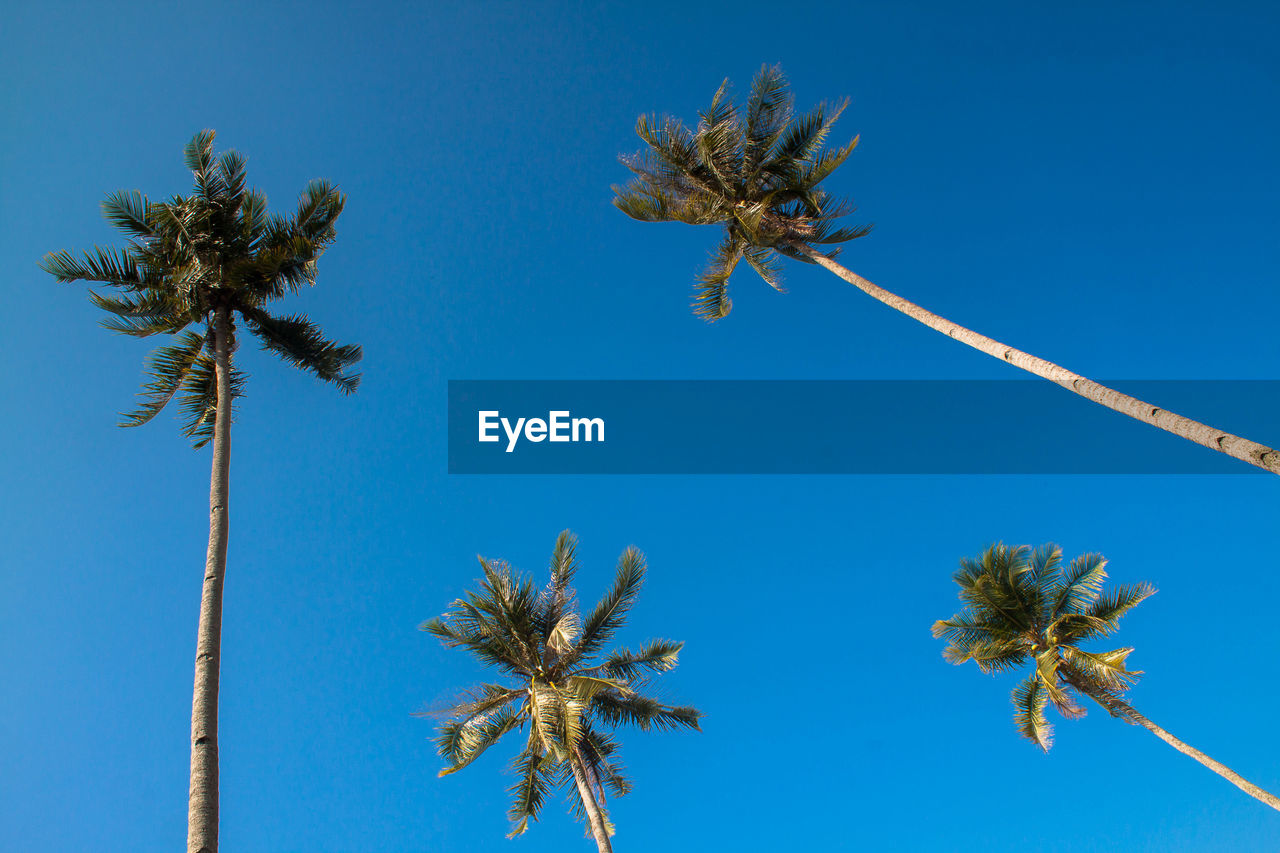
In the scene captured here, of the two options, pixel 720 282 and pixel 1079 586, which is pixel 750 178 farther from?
pixel 1079 586

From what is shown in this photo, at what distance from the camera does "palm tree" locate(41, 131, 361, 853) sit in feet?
40.4

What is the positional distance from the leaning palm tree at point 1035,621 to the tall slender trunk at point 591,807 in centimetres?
1128

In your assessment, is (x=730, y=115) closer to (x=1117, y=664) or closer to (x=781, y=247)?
(x=781, y=247)

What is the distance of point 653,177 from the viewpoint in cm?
1558

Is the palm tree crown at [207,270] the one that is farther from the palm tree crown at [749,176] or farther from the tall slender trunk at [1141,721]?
the tall slender trunk at [1141,721]

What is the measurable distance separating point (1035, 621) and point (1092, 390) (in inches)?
558

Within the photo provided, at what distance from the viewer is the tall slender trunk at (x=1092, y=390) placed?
667 centimetres

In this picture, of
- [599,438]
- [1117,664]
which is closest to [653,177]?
[599,438]

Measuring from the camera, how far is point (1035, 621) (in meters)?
20.3

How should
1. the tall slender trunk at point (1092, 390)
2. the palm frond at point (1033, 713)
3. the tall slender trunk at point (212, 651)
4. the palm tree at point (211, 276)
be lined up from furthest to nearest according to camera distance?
the palm frond at point (1033, 713), the palm tree at point (211, 276), the tall slender trunk at point (212, 651), the tall slender trunk at point (1092, 390)

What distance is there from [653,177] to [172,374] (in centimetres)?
1041

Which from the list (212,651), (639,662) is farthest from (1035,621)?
(212,651)

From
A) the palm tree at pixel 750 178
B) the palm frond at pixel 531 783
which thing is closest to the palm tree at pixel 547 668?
the palm frond at pixel 531 783

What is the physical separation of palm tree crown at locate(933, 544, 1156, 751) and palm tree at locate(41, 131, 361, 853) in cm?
1836
